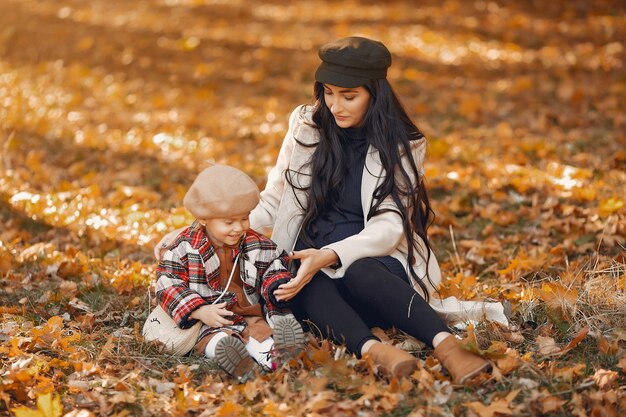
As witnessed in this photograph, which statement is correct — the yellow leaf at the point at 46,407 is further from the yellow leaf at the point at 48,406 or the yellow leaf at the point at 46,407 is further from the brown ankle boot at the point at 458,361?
the brown ankle boot at the point at 458,361

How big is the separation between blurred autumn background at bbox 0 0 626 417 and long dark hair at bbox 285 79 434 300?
57cm

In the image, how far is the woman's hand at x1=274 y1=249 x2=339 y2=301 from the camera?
3498mm

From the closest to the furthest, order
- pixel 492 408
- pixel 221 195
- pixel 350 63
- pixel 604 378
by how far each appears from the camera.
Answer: pixel 492 408, pixel 604 378, pixel 221 195, pixel 350 63

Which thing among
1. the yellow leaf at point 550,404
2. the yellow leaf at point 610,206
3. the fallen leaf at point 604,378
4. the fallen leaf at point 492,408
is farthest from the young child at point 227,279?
the yellow leaf at point 610,206

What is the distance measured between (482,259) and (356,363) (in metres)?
1.86

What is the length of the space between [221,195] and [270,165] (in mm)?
3504

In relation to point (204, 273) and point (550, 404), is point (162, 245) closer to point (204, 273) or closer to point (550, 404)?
point (204, 273)

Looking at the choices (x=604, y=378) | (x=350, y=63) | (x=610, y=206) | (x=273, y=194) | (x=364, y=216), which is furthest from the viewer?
(x=610, y=206)

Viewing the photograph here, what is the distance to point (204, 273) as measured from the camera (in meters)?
3.56

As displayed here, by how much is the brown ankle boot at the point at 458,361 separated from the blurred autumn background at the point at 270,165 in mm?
48

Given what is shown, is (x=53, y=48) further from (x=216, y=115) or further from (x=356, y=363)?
(x=356, y=363)

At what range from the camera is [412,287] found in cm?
369

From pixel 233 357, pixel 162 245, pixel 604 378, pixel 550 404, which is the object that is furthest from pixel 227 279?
pixel 604 378

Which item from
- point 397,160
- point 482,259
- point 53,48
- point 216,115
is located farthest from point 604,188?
point 53,48
